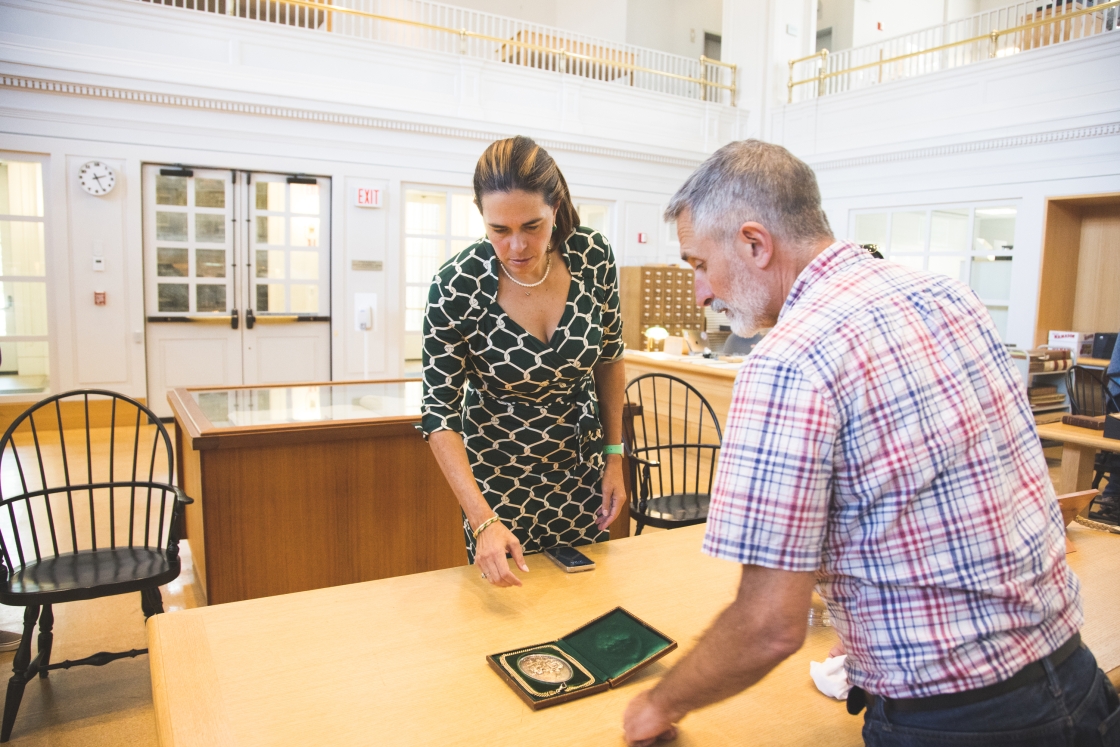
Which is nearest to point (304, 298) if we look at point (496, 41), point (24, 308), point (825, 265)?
point (24, 308)

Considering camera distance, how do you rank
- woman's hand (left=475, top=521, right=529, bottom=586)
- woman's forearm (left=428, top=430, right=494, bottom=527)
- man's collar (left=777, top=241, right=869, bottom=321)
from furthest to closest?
woman's forearm (left=428, top=430, right=494, bottom=527) → woman's hand (left=475, top=521, right=529, bottom=586) → man's collar (left=777, top=241, right=869, bottom=321)

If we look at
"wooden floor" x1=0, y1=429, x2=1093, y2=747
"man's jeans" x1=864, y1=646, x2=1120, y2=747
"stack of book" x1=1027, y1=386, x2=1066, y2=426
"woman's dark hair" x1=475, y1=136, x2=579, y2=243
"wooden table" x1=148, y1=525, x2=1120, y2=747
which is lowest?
"wooden floor" x1=0, y1=429, x2=1093, y2=747

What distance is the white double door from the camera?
767 centimetres

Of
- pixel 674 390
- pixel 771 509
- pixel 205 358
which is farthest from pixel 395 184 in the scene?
pixel 771 509

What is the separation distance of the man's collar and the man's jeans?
513mm

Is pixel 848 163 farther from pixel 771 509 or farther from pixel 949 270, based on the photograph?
pixel 771 509

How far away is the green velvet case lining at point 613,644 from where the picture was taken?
1.28 m

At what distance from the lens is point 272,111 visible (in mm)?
7855

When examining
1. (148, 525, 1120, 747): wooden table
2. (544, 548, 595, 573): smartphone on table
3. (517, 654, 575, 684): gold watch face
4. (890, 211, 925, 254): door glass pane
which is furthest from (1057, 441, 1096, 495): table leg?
(890, 211, 925, 254): door glass pane

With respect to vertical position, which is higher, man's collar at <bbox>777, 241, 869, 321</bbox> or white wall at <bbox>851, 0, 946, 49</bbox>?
white wall at <bbox>851, 0, 946, 49</bbox>

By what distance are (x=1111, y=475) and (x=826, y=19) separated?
1108 cm

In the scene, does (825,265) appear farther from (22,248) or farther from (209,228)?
(22,248)

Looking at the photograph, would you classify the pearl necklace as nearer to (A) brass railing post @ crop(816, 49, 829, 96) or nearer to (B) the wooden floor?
(B) the wooden floor

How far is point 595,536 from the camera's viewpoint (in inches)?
79.8
